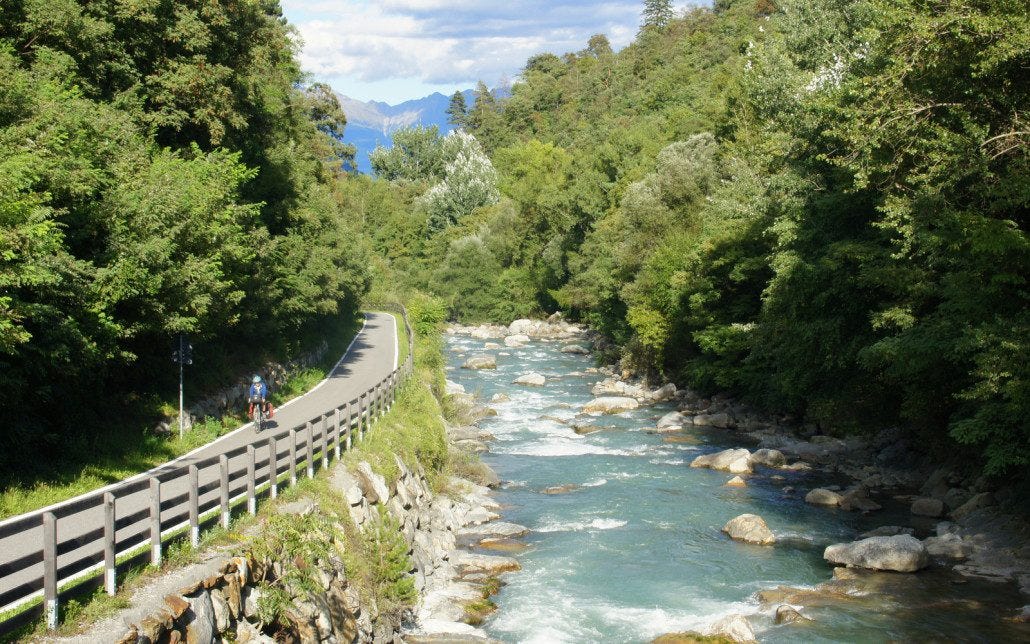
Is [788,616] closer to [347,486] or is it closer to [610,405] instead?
[347,486]

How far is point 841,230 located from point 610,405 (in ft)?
55.1

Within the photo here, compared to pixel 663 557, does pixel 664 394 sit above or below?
below

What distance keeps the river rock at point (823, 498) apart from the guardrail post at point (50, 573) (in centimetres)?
2255

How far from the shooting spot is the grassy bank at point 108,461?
50.8 ft

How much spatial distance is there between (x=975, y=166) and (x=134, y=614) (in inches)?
757

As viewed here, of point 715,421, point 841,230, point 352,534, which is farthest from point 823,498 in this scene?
point 352,534

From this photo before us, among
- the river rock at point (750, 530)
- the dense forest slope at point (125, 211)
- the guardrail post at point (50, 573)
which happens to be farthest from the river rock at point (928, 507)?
the guardrail post at point (50, 573)

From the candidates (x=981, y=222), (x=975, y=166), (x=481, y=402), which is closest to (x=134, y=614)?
(x=981, y=222)

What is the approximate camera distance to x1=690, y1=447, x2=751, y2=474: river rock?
30719 millimetres

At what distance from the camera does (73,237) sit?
1792 centimetres

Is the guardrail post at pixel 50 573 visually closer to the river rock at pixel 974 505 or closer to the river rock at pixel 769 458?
the river rock at pixel 974 505

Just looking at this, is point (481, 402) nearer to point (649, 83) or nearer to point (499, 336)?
point (499, 336)

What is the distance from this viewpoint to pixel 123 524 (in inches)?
412

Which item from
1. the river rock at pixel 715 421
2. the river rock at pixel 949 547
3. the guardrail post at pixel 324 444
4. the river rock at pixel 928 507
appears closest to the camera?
the guardrail post at pixel 324 444
